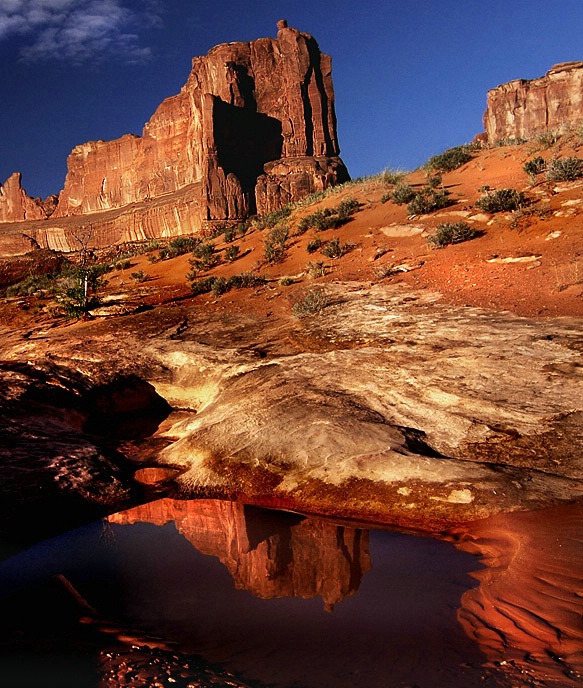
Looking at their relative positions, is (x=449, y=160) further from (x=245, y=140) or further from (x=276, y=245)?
(x=245, y=140)

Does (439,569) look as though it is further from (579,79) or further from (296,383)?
(579,79)

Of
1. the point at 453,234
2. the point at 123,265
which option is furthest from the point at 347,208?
the point at 123,265

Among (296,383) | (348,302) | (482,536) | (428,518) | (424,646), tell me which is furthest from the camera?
(348,302)

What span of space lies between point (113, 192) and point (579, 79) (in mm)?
71007

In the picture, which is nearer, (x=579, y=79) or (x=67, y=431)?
(x=67, y=431)

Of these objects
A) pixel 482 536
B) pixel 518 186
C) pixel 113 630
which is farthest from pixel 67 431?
pixel 518 186

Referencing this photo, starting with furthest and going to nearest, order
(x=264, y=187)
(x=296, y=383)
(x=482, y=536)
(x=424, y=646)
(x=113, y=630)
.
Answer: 1. (x=264, y=187)
2. (x=296, y=383)
3. (x=482, y=536)
4. (x=113, y=630)
5. (x=424, y=646)

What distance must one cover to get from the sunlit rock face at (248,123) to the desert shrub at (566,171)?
3865cm

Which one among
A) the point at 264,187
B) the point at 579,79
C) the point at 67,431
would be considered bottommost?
the point at 67,431

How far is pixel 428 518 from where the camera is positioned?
5.01m

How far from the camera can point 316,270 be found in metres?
16.4

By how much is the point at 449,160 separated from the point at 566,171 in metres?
7.56

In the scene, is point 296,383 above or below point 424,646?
above

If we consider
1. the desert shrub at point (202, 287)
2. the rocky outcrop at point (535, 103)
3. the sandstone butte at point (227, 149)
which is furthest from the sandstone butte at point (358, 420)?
the rocky outcrop at point (535, 103)
